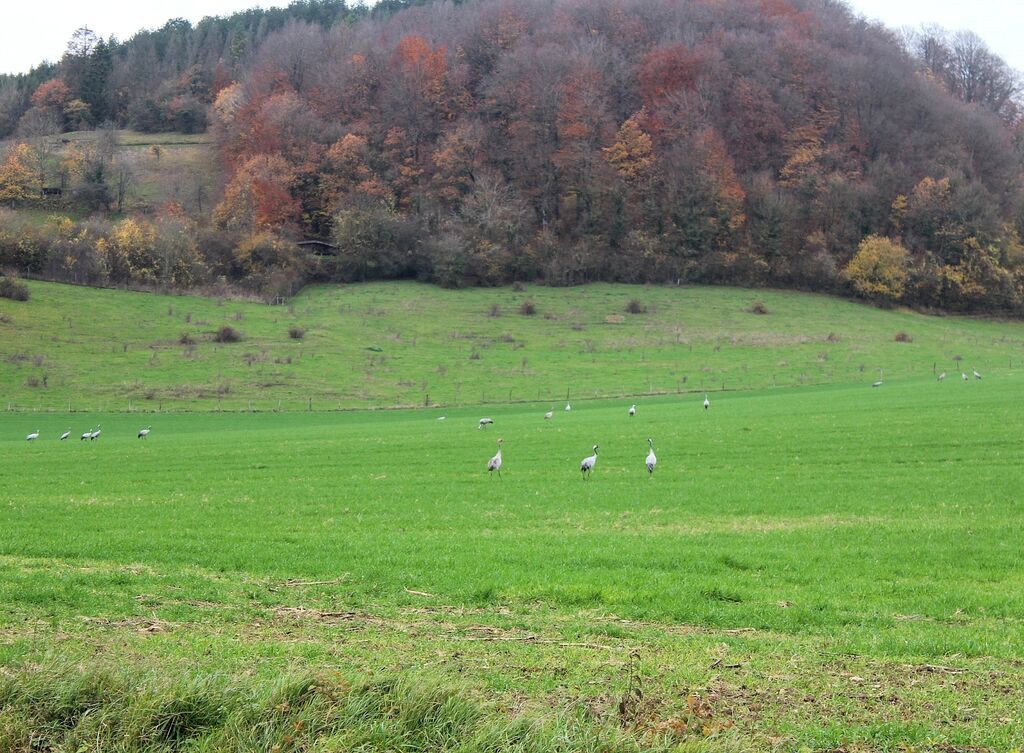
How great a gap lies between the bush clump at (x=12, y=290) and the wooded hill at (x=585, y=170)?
10631 millimetres

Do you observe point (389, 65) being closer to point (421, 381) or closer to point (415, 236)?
point (415, 236)

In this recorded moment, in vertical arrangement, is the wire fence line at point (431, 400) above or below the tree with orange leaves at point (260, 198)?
below

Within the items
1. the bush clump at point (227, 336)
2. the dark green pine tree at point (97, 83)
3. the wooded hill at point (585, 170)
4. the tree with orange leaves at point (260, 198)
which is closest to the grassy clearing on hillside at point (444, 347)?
the bush clump at point (227, 336)

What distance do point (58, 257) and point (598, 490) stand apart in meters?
74.0

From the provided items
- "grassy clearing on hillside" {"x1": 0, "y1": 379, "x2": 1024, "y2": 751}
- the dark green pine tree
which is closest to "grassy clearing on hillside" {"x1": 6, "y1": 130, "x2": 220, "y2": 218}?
the dark green pine tree

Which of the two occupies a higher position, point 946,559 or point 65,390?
point 946,559

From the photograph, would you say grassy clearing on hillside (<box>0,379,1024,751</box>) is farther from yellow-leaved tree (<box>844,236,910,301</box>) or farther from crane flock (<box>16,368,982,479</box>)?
yellow-leaved tree (<box>844,236,910,301</box>)

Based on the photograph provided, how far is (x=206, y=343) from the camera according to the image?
6738 centimetres

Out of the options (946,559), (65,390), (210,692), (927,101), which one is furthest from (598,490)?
(927,101)

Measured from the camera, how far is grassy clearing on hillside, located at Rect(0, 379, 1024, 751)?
7336 millimetres

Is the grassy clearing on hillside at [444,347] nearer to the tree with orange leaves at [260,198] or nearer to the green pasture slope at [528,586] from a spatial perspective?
the tree with orange leaves at [260,198]

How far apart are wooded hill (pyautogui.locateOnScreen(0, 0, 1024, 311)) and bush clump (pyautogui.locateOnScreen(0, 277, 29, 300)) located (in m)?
10.6

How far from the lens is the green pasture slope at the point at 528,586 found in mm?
7020

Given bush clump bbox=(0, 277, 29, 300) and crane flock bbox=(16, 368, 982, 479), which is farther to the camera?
bush clump bbox=(0, 277, 29, 300)
